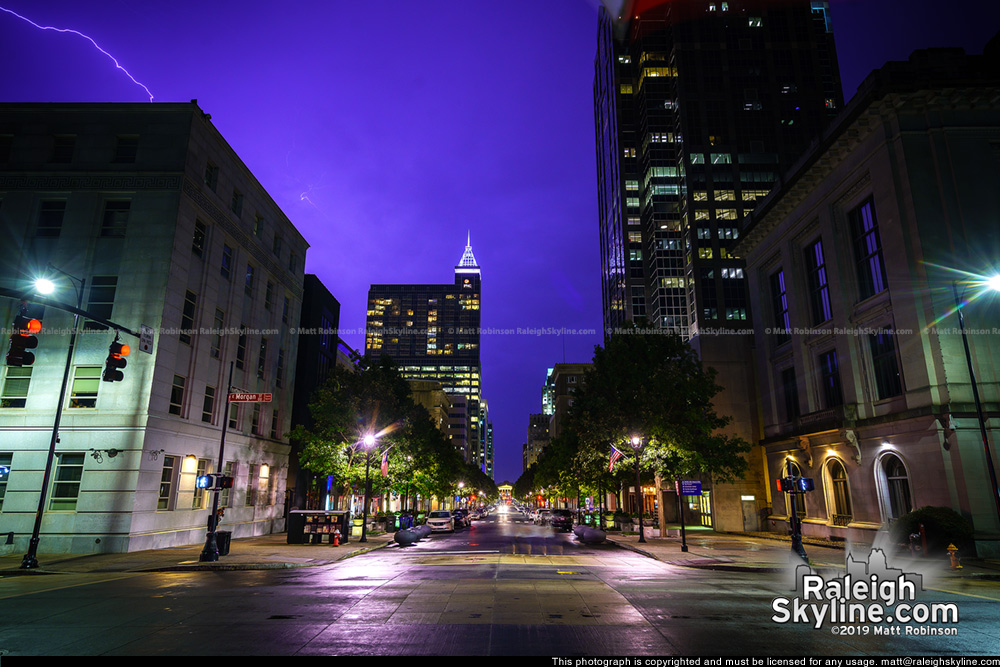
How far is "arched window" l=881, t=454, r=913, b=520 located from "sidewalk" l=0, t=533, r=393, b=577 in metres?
27.4

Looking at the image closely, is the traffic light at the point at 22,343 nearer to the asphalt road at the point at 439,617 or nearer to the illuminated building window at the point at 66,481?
the asphalt road at the point at 439,617

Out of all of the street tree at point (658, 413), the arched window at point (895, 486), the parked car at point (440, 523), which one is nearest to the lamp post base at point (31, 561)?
the street tree at point (658, 413)

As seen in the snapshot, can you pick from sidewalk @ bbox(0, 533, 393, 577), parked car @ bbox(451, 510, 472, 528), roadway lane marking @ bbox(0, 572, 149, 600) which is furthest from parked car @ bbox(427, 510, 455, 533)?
roadway lane marking @ bbox(0, 572, 149, 600)

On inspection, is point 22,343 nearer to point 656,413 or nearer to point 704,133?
point 656,413

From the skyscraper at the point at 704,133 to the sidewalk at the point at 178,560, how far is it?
80.2m

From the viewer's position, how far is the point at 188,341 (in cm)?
3134

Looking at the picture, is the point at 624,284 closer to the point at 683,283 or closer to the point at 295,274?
the point at 683,283

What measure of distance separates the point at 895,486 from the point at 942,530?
657cm

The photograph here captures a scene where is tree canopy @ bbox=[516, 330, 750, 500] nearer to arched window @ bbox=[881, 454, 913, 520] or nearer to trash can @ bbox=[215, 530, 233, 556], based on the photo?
arched window @ bbox=[881, 454, 913, 520]

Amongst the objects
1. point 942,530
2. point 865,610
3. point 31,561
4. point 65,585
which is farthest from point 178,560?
point 942,530

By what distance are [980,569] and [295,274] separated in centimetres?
4565

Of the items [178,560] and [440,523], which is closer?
[178,560]

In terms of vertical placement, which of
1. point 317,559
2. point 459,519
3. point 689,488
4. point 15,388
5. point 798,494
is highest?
point 15,388

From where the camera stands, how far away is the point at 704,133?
10594 centimetres
